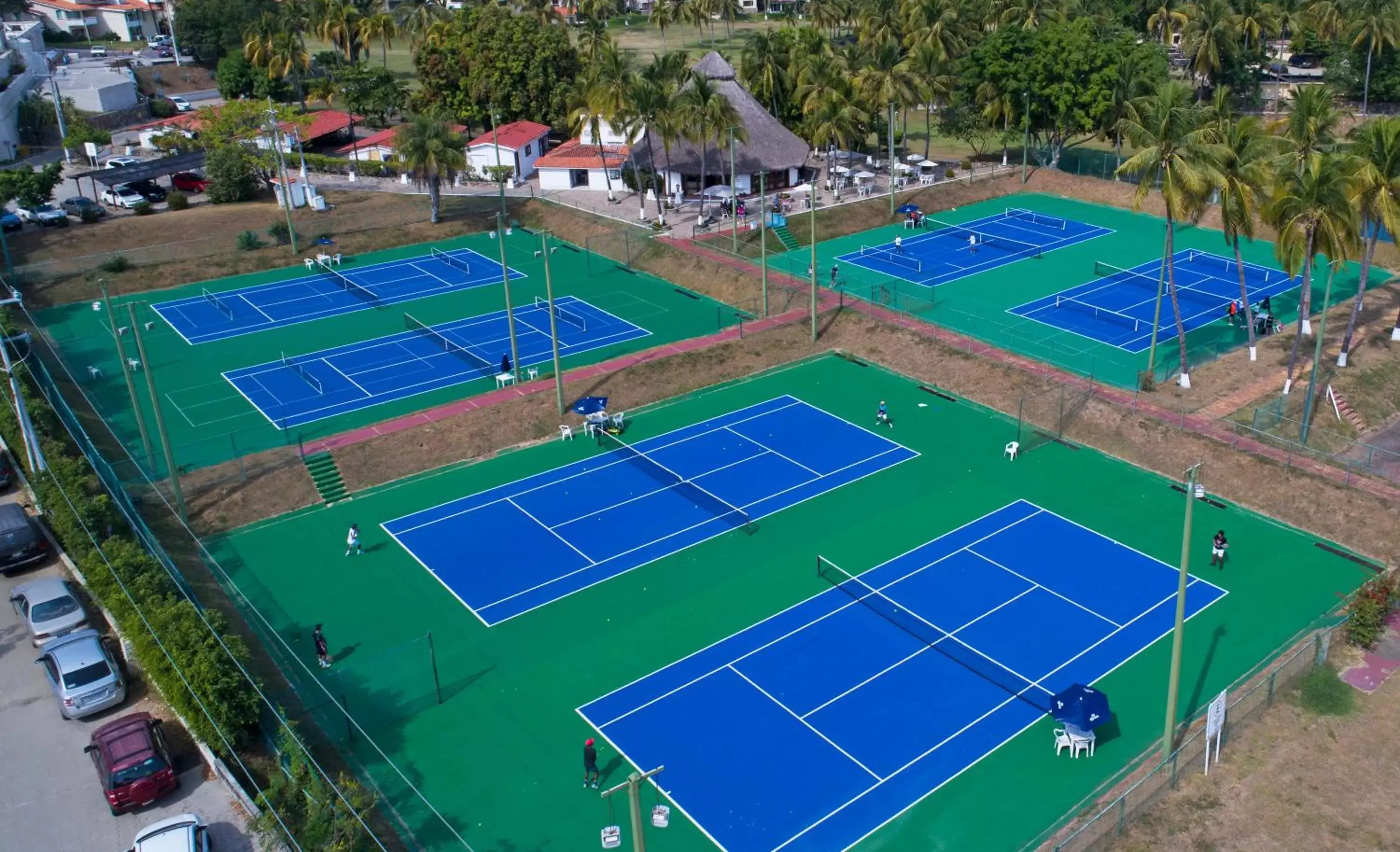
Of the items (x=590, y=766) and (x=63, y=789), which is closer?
(x=590, y=766)

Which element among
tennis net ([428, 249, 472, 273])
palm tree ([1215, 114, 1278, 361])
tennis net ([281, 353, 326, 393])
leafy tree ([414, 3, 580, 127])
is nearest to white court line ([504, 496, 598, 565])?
tennis net ([281, 353, 326, 393])

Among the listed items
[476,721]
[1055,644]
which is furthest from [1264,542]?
[476,721]

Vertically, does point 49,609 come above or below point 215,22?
below

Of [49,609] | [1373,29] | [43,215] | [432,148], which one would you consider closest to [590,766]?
[49,609]

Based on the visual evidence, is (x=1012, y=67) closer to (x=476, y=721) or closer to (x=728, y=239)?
(x=728, y=239)

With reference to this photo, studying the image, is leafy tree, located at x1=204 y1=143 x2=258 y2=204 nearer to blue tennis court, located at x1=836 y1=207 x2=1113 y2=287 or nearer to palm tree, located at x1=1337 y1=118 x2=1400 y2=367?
blue tennis court, located at x1=836 y1=207 x2=1113 y2=287

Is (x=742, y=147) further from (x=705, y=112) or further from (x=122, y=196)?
(x=122, y=196)

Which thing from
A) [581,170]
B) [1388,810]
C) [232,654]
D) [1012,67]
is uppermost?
[1012,67]

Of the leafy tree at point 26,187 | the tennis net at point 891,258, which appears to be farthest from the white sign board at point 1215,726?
the leafy tree at point 26,187
